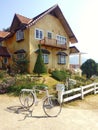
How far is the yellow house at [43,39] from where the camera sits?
26.8m

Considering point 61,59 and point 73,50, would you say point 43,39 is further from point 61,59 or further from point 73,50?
point 73,50

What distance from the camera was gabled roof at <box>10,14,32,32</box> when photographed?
1061 inches

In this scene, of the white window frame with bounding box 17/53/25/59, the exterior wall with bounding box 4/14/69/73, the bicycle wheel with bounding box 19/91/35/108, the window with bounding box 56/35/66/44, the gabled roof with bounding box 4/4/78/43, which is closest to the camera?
the bicycle wheel with bounding box 19/91/35/108

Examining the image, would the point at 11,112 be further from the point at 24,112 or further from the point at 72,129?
the point at 72,129

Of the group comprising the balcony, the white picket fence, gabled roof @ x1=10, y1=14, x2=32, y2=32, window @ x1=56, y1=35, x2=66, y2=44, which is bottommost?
the white picket fence

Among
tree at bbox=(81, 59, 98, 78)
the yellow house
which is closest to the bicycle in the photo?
the yellow house

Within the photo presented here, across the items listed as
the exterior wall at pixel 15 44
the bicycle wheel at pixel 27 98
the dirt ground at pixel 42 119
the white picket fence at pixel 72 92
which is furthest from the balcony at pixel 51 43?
the bicycle wheel at pixel 27 98

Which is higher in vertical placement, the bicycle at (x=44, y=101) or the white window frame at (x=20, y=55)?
the white window frame at (x=20, y=55)

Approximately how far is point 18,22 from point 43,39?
14.2 feet

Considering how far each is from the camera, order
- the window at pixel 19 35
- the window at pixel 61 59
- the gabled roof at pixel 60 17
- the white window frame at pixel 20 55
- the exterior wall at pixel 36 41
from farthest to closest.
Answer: the window at pixel 61 59 < the gabled roof at pixel 60 17 < the window at pixel 19 35 < the white window frame at pixel 20 55 < the exterior wall at pixel 36 41

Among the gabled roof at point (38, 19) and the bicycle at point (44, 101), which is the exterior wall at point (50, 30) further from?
the bicycle at point (44, 101)

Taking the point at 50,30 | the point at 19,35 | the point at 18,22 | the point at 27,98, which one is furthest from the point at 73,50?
the point at 27,98

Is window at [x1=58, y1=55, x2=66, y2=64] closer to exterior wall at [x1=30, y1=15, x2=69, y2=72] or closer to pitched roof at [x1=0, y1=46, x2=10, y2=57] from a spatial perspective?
exterior wall at [x1=30, y1=15, x2=69, y2=72]

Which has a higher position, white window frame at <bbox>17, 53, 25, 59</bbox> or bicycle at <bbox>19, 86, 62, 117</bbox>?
white window frame at <bbox>17, 53, 25, 59</bbox>
